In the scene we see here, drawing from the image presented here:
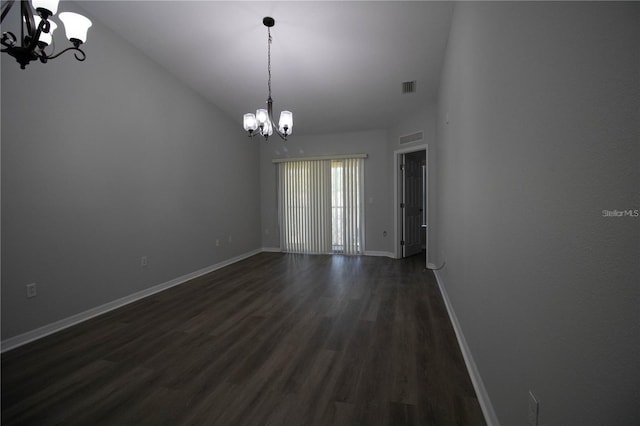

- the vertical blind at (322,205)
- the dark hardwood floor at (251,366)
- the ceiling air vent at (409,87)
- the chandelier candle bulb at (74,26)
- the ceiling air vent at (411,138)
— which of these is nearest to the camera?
the dark hardwood floor at (251,366)

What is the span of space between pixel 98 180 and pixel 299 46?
278cm

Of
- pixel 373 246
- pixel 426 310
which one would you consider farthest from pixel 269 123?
pixel 373 246

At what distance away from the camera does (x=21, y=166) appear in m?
2.34

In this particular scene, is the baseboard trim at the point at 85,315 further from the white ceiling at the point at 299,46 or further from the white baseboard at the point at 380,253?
the white baseboard at the point at 380,253

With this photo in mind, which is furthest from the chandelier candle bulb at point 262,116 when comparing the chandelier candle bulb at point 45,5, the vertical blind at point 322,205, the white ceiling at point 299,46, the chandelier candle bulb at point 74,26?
the vertical blind at point 322,205

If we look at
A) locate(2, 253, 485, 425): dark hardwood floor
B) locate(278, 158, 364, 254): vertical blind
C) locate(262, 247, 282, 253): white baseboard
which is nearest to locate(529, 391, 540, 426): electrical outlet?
locate(2, 253, 485, 425): dark hardwood floor

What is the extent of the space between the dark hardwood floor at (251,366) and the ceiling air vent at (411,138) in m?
2.79

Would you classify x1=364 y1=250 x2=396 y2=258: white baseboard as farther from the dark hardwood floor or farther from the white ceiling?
the white ceiling

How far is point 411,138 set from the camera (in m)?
4.95

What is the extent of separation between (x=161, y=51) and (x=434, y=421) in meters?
4.65

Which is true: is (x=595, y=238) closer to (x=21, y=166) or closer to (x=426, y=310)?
(x=426, y=310)

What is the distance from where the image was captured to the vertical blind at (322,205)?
5.95m

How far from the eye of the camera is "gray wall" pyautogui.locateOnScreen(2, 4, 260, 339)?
2328 millimetres

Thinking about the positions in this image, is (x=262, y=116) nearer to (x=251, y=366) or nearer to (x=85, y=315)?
(x=251, y=366)
